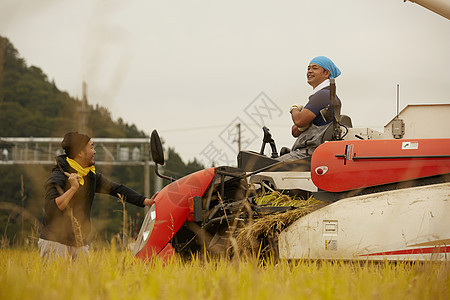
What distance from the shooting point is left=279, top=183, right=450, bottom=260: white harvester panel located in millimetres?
3858

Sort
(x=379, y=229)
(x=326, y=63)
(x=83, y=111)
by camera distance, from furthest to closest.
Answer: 1. (x=326, y=63)
2. (x=379, y=229)
3. (x=83, y=111)

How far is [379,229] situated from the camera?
13.1 feet

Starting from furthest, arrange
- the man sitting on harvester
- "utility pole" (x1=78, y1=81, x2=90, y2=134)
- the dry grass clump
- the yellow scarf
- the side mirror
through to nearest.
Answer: the man sitting on harvester
the yellow scarf
the side mirror
the dry grass clump
"utility pole" (x1=78, y1=81, x2=90, y2=134)

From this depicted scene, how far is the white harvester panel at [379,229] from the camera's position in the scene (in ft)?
12.7

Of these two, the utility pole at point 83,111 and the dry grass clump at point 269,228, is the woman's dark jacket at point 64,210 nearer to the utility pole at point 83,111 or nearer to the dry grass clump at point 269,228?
the dry grass clump at point 269,228

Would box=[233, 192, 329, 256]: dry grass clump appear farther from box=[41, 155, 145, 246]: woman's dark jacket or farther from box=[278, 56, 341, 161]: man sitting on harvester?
box=[41, 155, 145, 246]: woman's dark jacket

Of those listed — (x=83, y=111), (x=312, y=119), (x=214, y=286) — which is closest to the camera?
(x=83, y=111)

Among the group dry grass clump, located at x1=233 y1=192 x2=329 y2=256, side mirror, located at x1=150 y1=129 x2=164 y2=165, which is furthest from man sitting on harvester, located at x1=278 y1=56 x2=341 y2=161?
side mirror, located at x1=150 y1=129 x2=164 y2=165

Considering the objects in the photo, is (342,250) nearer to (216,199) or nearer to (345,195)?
(345,195)

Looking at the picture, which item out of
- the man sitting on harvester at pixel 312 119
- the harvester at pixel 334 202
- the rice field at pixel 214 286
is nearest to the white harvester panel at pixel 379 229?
the harvester at pixel 334 202

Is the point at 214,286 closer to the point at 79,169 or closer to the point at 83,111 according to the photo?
the point at 83,111

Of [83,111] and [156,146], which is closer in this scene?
[83,111]

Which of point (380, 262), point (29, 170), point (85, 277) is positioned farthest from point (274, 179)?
point (29, 170)

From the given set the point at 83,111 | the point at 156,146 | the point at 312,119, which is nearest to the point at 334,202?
the point at 312,119
